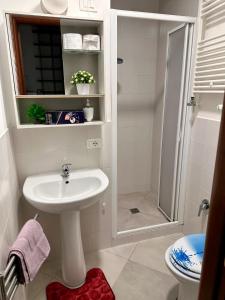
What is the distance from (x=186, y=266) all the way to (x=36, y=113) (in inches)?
55.8

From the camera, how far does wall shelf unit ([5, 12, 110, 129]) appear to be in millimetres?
1462

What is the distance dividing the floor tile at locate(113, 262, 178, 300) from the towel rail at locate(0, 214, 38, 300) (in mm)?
918

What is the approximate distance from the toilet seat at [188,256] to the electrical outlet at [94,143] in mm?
946

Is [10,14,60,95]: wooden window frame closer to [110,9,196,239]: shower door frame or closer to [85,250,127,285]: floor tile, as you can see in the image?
[110,9,196,239]: shower door frame

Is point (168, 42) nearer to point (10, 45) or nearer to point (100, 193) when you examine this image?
point (10, 45)

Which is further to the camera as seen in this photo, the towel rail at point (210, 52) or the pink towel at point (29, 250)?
the towel rail at point (210, 52)

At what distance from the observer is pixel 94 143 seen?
1.79 metres

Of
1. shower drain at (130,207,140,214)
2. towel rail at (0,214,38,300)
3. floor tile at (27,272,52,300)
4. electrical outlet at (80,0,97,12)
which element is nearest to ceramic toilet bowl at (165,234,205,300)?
towel rail at (0,214,38,300)

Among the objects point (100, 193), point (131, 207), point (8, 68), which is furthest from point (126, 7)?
point (131, 207)

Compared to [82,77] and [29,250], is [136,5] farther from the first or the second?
[29,250]

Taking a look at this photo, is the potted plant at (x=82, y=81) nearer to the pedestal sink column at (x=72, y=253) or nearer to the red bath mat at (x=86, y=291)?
the pedestal sink column at (x=72, y=253)

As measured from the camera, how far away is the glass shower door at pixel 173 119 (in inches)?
78.0

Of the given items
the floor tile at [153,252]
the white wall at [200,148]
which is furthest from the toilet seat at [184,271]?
the white wall at [200,148]

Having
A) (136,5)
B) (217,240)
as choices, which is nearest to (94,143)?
(217,240)
